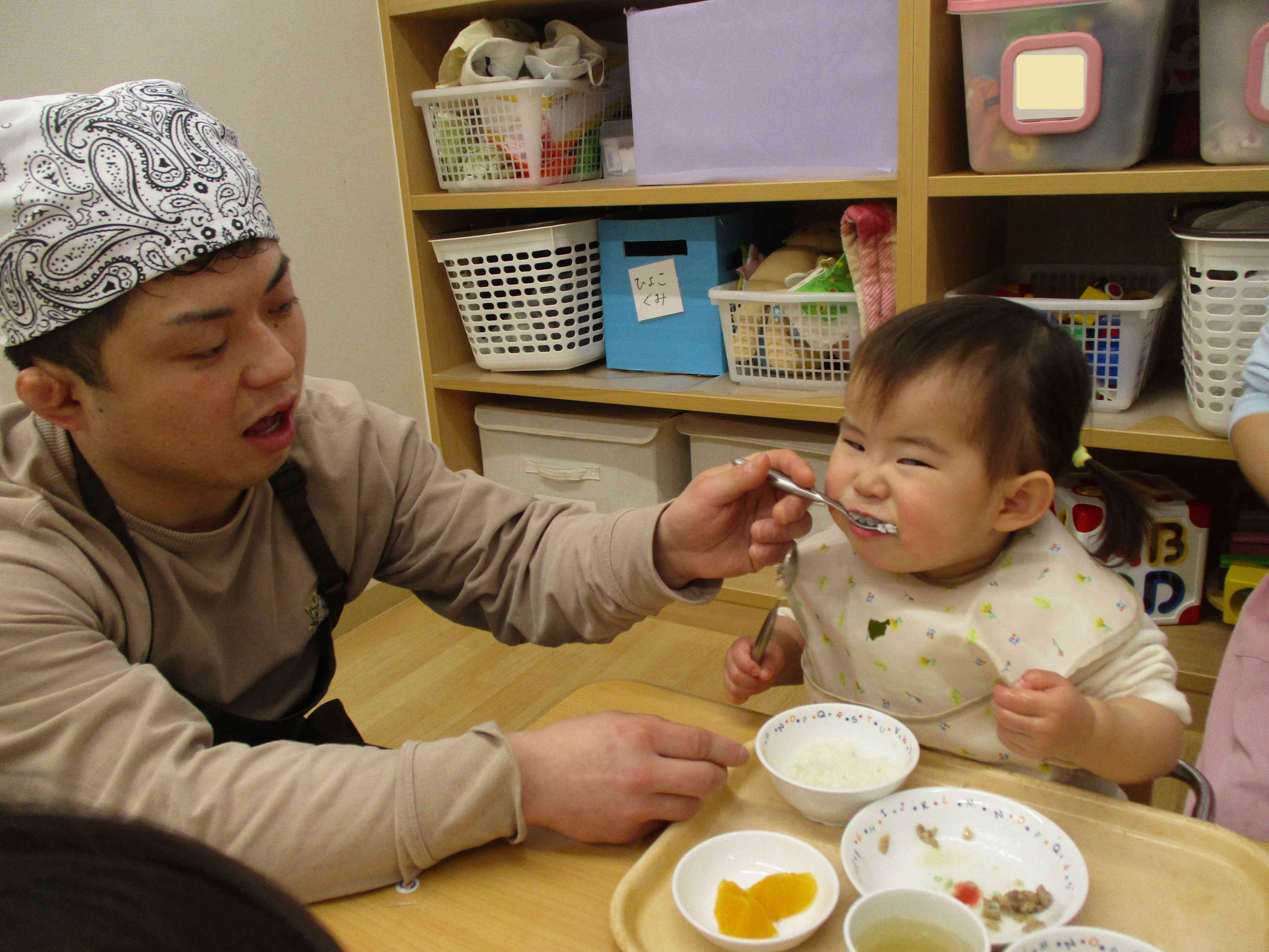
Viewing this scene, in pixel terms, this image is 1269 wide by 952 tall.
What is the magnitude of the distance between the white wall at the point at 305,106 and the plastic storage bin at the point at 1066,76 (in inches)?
51.8

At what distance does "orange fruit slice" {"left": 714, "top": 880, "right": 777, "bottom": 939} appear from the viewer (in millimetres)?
559

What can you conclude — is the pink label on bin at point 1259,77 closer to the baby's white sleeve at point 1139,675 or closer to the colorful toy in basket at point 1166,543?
the colorful toy in basket at point 1166,543

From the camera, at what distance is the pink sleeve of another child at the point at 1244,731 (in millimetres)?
860

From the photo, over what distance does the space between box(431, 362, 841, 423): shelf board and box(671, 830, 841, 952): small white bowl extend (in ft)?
4.13

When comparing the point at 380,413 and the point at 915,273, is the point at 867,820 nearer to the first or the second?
the point at 380,413

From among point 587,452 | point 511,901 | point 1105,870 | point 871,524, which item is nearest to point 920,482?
point 871,524

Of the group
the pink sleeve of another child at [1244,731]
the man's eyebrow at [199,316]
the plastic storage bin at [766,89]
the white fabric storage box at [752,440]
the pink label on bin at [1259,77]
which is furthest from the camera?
the white fabric storage box at [752,440]

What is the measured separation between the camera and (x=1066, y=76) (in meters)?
1.42

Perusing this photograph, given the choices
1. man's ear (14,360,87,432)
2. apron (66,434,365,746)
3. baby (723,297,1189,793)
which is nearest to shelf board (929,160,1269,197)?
baby (723,297,1189,793)

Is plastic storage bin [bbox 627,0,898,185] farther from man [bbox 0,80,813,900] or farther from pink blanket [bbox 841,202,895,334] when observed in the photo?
man [bbox 0,80,813,900]

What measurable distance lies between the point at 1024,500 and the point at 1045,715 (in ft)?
0.68

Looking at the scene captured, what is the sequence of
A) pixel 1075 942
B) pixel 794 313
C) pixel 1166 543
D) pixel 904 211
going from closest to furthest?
pixel 1075 942
pixel 904 211
pixel 1166 543
pixel 794 313

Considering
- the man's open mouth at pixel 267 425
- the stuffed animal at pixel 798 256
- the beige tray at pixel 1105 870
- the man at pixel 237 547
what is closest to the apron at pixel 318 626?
the man at pixel 237 547

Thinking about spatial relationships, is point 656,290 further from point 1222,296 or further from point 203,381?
point 203,381
